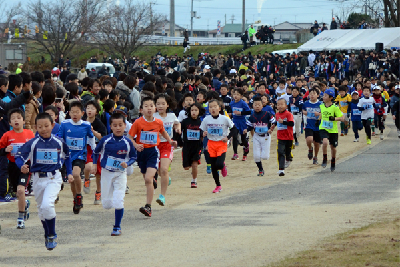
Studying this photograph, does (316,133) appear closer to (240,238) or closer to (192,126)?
(192,126)

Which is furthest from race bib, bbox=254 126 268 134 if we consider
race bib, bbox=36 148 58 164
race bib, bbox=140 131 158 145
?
race bib, bbox=36 148 58 164

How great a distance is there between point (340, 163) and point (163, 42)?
53576mm

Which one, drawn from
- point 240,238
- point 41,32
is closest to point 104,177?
point 240,238

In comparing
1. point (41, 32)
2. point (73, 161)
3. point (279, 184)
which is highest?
point (41, 32)

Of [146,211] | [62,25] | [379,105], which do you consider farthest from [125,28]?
[146,211]

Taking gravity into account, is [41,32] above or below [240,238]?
above

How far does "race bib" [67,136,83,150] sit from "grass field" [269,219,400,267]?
4.04 meters

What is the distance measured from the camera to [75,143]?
9664mm

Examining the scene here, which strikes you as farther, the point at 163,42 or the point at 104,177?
the point at 163,42

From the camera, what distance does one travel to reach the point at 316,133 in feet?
50.5

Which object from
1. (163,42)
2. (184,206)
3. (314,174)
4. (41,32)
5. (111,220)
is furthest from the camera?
(163,42)

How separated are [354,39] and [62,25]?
67.7ft

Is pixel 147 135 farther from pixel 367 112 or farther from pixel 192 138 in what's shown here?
pixel 367 112

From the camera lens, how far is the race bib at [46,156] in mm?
7766
